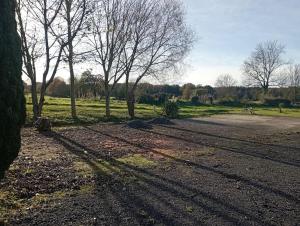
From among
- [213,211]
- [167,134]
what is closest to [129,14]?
[167,134]

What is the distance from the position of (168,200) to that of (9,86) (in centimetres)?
362

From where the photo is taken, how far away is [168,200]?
783 cm

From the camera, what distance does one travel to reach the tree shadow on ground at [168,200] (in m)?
6.83

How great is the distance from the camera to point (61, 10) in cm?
2331

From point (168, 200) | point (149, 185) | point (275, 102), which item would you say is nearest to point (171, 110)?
point (149, 185)

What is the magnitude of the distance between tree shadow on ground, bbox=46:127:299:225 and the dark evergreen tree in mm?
2036

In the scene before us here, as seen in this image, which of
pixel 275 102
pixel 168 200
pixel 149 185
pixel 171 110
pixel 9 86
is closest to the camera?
pixel 9 86

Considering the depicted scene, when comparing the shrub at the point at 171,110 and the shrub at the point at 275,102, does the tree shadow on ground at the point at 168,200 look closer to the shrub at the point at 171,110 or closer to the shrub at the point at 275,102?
the shrub at the point at 171,110

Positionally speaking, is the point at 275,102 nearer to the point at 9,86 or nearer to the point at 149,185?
the point at 149,185

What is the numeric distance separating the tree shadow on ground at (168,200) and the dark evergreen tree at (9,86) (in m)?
2.04

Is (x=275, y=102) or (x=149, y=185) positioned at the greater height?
(x=149, y=185)

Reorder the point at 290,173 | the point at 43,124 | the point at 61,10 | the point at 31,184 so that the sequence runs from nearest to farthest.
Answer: the point at 31,184
the point at 290,173
the point at 43,124
the point at 61,10

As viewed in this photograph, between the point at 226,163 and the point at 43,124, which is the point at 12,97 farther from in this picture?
the point at 43,124

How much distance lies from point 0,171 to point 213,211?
382 centimetres
